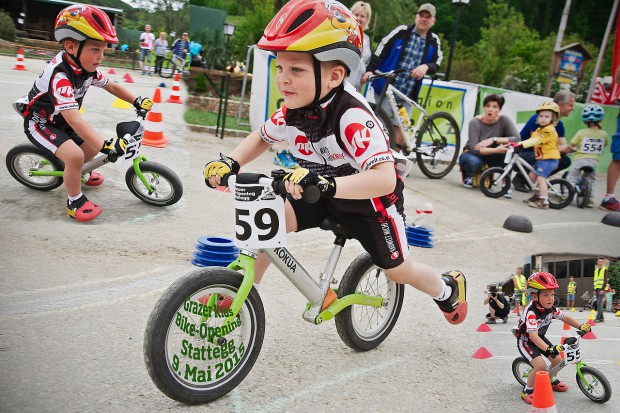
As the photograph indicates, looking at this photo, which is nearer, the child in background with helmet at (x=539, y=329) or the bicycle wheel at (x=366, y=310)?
the child in background with helmet at (x=539, y=329)

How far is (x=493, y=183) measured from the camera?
932 cm

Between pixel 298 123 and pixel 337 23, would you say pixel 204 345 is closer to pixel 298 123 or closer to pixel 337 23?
pixel 298 123

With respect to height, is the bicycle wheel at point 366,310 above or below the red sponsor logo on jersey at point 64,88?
below

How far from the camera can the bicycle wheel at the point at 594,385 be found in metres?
3.26

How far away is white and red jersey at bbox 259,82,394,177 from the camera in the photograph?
2908 mm

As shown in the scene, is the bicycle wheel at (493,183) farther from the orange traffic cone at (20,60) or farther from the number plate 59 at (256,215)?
the orange traffic cone at (20,60)

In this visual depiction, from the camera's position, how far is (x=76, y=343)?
3184 mm

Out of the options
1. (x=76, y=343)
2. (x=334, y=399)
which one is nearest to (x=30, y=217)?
(x=76, y=343)

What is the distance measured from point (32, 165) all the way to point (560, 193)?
7.49 meters

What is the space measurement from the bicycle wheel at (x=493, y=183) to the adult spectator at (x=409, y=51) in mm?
1779

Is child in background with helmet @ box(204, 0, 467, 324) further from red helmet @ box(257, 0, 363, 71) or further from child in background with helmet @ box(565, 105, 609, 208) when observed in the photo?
child in background with helmet @ box(565, 105, 609, 208)

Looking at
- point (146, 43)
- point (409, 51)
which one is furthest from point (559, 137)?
point (146, 43)

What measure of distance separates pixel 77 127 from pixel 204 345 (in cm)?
297

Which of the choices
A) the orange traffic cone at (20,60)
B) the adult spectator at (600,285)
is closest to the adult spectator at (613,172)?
the adult spectator at (600,285)
